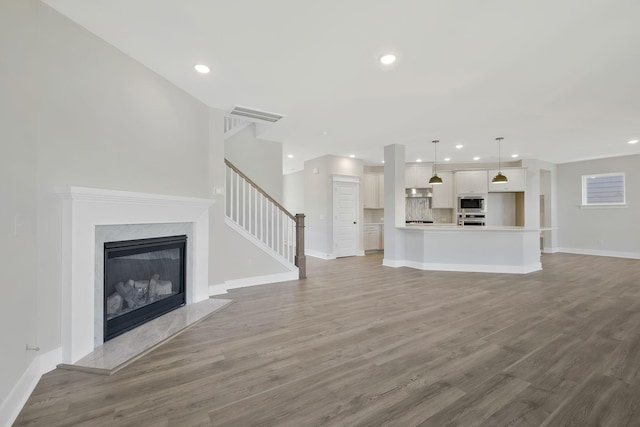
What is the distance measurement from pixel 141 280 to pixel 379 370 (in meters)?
2.67

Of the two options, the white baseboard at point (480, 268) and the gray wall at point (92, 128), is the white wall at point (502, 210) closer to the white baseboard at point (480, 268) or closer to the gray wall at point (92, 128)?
the white baseboard at point (480, 268)

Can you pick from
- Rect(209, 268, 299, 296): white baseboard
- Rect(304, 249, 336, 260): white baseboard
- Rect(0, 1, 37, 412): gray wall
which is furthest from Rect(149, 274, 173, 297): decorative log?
Rect(304, 249, 336, 260): white baseboard

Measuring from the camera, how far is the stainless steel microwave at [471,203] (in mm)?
8438

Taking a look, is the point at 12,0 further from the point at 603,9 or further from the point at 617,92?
the point at 617,92

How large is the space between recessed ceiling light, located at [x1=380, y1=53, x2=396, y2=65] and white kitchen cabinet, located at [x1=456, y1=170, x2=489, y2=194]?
656 centimetres

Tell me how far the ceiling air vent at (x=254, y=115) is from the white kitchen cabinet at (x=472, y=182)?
20.5ft

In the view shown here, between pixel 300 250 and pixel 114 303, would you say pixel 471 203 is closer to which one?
pixel 300 250

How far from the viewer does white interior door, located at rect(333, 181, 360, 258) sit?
26.1 feet

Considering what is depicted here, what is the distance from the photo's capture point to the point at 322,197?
318 inches

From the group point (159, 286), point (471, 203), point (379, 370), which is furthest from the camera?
point (471, 203)

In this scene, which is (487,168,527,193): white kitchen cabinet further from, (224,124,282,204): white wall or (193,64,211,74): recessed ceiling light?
(193,64,211,74): recessed ceiling light

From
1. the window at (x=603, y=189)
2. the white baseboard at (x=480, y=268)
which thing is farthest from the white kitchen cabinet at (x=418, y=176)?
the window at (x=603, y=189)

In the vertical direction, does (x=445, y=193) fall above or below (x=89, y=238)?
above

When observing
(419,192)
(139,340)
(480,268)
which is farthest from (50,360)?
(419,192)
